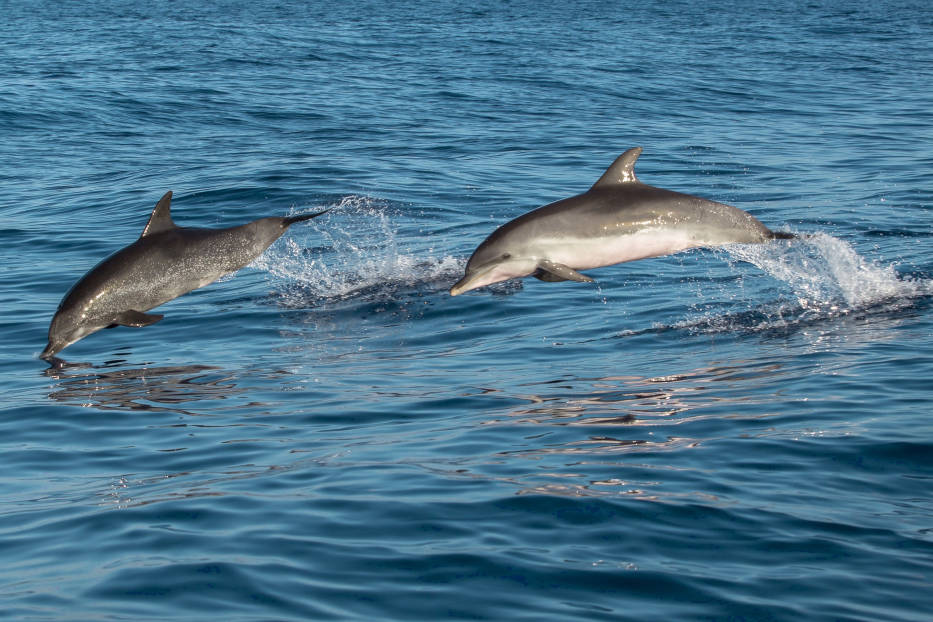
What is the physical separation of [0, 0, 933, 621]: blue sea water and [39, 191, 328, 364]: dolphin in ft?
1.46

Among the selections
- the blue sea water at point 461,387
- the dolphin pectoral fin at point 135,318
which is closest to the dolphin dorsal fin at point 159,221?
the dolphin pectoral fin at point 135,318

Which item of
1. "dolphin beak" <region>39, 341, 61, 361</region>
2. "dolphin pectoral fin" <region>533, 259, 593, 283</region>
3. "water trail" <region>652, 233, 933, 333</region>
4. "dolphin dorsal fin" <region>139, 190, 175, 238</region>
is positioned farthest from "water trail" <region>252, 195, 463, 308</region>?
"dolphin pectoral fin" <region>533, 259, 593, 283</region>

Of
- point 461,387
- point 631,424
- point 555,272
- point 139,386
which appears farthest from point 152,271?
point 631,424

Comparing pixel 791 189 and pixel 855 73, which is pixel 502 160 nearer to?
pixel 791 189

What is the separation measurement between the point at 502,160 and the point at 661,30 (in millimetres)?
24321

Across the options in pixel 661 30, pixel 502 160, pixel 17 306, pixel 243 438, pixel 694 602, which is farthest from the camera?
pixel 661 30

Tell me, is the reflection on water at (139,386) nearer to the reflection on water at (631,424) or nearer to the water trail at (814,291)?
the reflection on water at (631,424)

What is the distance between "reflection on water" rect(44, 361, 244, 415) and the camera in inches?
329

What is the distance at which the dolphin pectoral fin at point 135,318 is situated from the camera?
29.6 ft

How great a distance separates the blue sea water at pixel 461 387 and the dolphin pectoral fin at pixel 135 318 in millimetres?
447

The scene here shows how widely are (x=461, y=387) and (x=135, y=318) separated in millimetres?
2609

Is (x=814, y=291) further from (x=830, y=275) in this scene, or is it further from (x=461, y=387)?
(x=461, y=387)

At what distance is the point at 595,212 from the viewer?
28.7ft

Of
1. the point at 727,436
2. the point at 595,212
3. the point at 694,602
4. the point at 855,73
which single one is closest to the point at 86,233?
the point at 595,212
